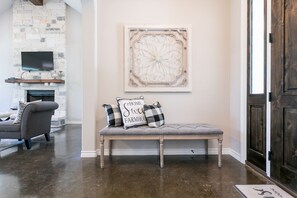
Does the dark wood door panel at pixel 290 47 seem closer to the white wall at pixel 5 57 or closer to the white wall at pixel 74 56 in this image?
the white wall at pixel 74 56

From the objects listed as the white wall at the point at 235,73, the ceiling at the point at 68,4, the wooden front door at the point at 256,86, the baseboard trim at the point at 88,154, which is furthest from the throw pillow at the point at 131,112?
the ceiling at the point at 68,4

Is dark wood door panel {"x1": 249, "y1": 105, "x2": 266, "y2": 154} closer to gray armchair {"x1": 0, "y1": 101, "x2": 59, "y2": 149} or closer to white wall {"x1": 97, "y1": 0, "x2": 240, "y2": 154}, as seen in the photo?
white wall {"x1": 97, "y1": 0, "x2": 240, "y2": 154}

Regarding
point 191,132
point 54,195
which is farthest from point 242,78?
point 54,195

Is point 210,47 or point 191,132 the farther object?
point 210,47

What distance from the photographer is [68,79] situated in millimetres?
7805

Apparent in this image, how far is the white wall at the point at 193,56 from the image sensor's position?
3.70 meters

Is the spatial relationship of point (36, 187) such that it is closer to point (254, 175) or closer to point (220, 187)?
point (220, 187)

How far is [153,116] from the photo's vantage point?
10.9 feet

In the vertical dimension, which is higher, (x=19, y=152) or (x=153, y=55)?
(x=153, y=55)

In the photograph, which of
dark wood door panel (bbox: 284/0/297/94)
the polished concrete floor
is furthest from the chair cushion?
dark wood door panel (bbox: 284/0/297/94)

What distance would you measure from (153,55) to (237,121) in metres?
1.66

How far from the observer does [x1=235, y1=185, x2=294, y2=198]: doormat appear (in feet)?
7.03

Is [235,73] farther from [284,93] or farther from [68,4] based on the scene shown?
[68,4]

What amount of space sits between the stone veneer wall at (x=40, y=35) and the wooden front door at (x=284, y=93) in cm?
667
